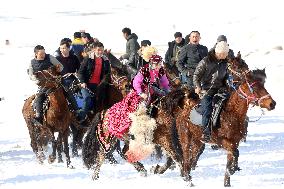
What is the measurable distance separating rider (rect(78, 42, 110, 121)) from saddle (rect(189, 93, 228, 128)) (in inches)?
132

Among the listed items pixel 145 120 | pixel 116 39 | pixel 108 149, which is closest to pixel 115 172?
pixel 108 149

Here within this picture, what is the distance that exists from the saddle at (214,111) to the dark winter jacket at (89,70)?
137 inches

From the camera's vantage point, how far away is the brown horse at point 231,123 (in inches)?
359

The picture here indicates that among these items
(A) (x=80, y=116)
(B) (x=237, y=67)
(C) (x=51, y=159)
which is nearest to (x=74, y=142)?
(A) (x=80, y=116)

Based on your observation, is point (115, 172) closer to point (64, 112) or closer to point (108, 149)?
point (108, 149)

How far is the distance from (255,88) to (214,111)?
0.91 m

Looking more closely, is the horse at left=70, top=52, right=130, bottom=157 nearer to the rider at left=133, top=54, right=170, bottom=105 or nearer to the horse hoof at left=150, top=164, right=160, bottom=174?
the horse hoof at left=150, top=164, right=160, bottom=174

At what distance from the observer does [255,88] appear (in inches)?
359

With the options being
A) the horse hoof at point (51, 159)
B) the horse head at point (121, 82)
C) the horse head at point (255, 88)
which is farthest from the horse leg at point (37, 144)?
the horse head at point (255, 88)

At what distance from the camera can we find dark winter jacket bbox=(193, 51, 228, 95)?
9719 mm

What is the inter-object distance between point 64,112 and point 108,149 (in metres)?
2.28

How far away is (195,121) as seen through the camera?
32.5ft

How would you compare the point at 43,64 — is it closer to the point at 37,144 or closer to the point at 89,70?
the point at 89,70

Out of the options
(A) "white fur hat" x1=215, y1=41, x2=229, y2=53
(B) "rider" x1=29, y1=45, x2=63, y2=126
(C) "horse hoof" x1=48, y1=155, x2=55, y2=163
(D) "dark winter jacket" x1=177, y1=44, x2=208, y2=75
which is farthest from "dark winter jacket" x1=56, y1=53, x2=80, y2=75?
(A) "white fur hat" x1=215, y1=41, x2=229, y2=53
